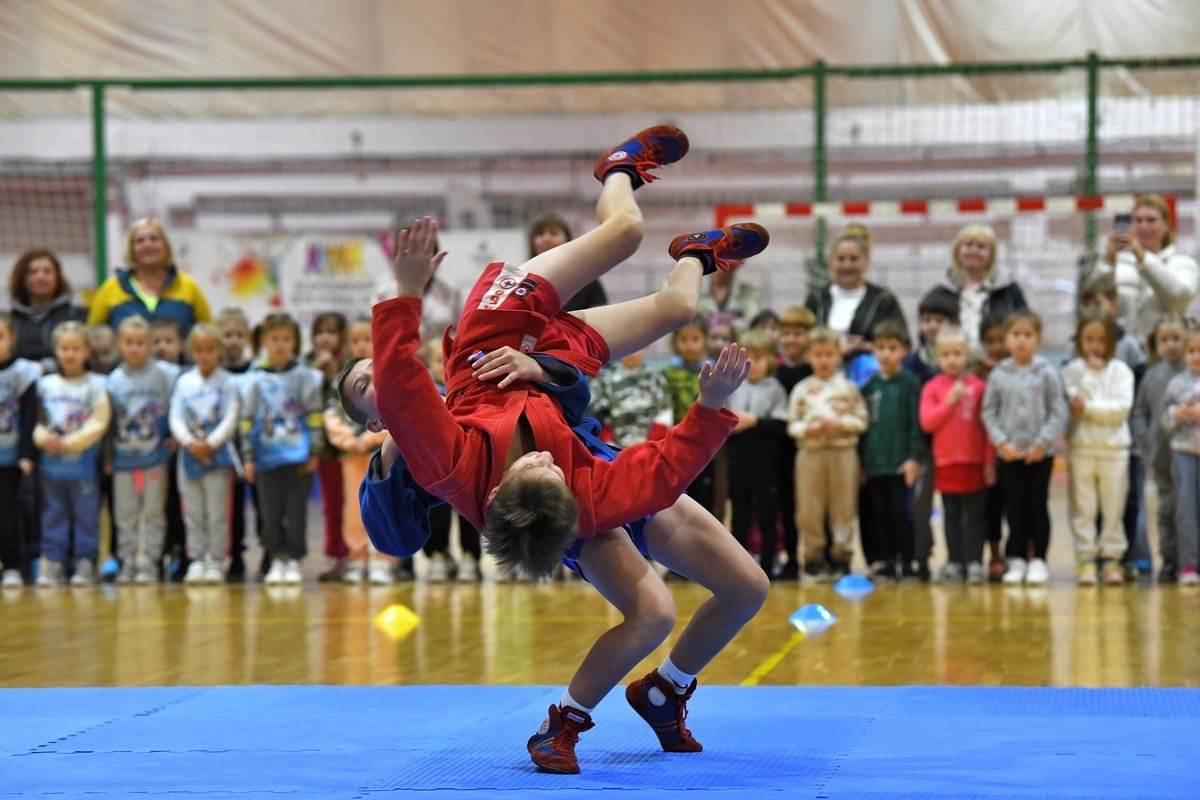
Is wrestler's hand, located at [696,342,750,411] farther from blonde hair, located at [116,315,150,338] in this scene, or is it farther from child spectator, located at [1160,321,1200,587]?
blonde hair, located at [116,315,150,338]

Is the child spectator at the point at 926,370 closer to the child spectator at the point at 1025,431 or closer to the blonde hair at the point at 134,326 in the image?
the child spectator at the point at 1025,431

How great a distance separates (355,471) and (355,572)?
64cm

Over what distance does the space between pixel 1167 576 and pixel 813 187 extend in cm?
383

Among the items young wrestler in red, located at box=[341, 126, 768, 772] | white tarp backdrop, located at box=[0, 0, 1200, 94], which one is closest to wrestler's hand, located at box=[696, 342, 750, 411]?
young wrestler in red, located at box=[341, 126, 768, 772]

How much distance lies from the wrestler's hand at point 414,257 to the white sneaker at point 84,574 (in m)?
6.50

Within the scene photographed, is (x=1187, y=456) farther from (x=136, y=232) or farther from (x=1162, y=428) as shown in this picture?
(x=136, y=232)

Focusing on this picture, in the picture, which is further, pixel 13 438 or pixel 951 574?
pixel 13 438

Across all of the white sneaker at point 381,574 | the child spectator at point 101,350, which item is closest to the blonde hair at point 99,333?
the child spectator at point 101,350

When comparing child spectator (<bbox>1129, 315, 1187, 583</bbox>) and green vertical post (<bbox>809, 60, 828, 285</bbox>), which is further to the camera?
green vertical post (<bbox>809, 60, 828, 285</bbox>)

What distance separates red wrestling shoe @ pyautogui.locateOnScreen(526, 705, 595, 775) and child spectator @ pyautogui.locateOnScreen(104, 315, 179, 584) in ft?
19.6

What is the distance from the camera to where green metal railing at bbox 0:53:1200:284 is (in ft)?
35.6

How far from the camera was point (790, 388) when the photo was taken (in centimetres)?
981

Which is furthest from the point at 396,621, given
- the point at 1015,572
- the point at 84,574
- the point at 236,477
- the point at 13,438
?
the point at 1015,572

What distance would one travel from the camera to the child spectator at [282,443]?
9.66 meters
